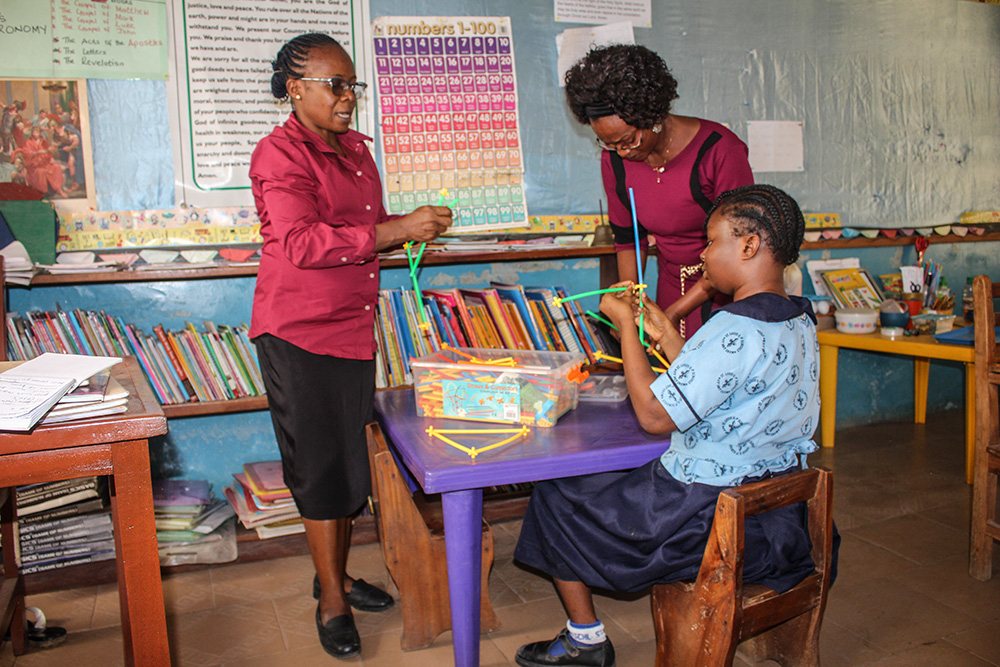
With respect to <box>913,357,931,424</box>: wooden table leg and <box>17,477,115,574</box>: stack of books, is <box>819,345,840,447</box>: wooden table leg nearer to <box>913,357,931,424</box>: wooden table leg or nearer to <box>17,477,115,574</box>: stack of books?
<box>913,357,931,424</box>: wooden table leg

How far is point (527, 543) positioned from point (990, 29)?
4.21 metres

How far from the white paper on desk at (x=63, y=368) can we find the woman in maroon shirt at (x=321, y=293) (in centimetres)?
54

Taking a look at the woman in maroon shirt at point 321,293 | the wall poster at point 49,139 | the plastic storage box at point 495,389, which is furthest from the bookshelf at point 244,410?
the plastic storage box at point 495,389

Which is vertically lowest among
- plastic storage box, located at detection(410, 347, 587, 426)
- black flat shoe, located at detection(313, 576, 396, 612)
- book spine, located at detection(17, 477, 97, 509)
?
black flat shoe, located at detection(313, 576, 396, 612)

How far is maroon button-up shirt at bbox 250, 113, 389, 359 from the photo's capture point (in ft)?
6.26

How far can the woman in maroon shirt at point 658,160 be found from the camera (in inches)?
78.1

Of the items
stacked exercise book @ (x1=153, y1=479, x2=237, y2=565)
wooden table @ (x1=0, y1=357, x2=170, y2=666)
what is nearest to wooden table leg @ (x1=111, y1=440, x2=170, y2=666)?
wooden table @ (x1=0, y1=357, x2=170, y2=666)

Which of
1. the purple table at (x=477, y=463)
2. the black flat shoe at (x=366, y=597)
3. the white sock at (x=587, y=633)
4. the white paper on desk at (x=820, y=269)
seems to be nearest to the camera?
the purple table at (x=477, y=463)

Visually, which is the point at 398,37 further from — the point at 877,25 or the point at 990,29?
the point at 990,29

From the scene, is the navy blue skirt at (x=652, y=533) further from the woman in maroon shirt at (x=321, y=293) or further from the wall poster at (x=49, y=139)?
the wall poster at (x=49, y=139)

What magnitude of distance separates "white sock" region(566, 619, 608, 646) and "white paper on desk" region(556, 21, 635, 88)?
7.46 feet

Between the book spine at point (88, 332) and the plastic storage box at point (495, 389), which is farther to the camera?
the book spine at point (88, 332)

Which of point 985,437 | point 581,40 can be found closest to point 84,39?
point 581,40

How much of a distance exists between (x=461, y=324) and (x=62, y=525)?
1.50 metres
